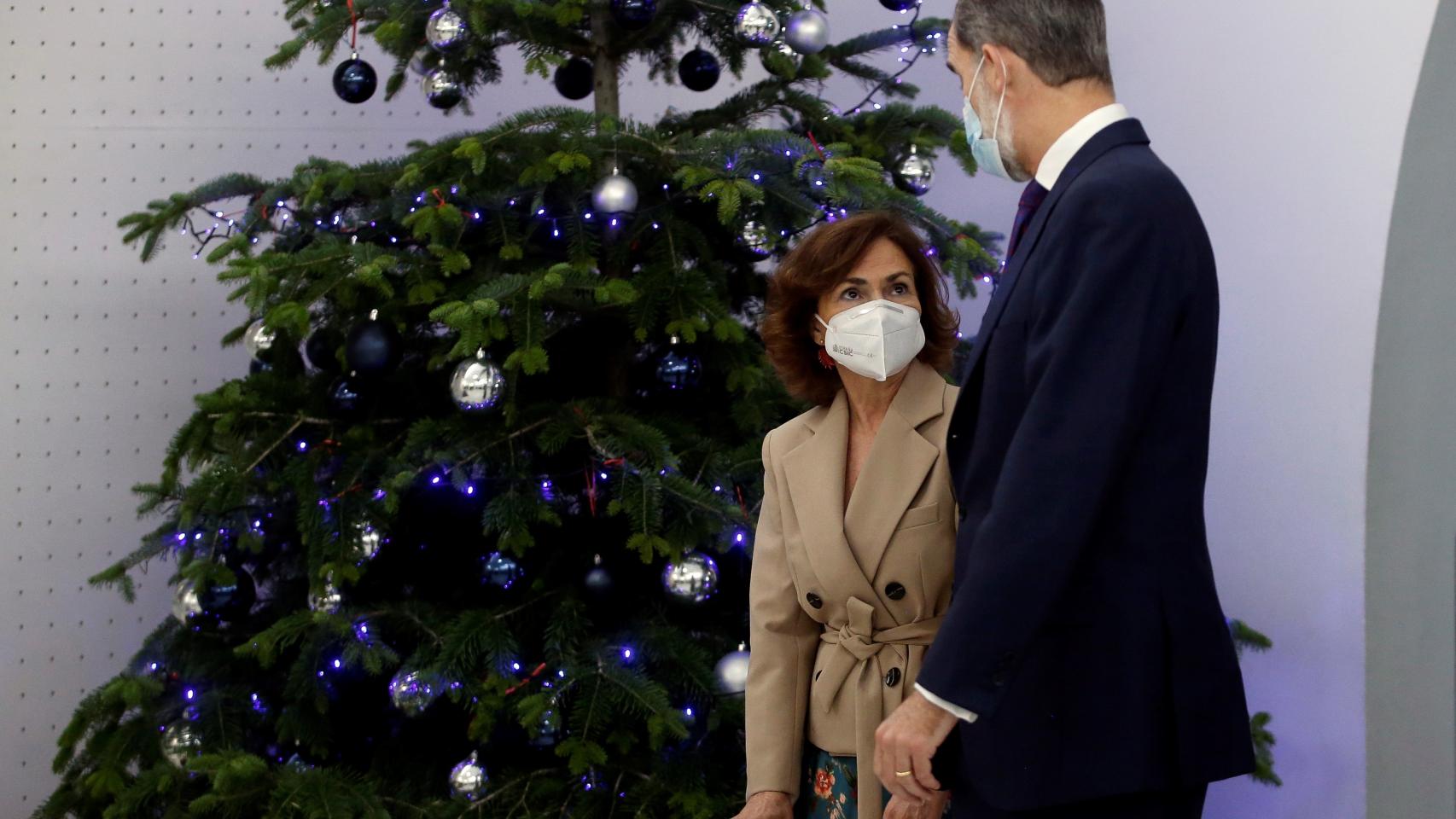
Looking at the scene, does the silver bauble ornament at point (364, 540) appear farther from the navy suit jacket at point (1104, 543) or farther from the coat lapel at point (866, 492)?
the navy suit jacket at point (1104, 543)

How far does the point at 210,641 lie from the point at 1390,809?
3.11m

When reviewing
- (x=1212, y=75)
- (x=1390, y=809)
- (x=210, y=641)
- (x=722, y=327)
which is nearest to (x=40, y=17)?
(x=210, y=641)

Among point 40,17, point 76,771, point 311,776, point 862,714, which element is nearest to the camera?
point 862,714

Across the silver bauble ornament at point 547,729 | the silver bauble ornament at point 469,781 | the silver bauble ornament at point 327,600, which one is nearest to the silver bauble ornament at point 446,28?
the silver bauble ornament at point 327,600

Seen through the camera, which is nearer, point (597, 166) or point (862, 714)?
point (862, 714)

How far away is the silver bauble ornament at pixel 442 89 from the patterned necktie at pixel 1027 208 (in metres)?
2.33

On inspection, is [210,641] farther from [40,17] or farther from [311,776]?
[40,17]

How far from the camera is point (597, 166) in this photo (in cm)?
317

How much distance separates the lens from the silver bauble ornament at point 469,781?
307 cm

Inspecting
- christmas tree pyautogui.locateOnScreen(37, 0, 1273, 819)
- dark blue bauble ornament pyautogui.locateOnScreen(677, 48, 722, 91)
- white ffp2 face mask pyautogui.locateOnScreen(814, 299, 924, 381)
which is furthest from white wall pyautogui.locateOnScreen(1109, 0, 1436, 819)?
white ffp2 face mask pyautogui.locateOnScreen(814, 299, 924, 381)

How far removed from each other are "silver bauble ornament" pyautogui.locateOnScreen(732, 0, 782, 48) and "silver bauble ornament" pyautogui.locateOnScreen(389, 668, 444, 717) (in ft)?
5.53

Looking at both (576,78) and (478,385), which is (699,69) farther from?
(478,385)

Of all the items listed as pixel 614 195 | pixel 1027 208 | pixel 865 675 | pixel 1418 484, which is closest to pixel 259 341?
pixel 614 195

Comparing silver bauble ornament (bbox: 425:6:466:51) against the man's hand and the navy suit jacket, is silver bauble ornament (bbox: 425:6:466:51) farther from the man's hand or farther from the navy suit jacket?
the man's hand
